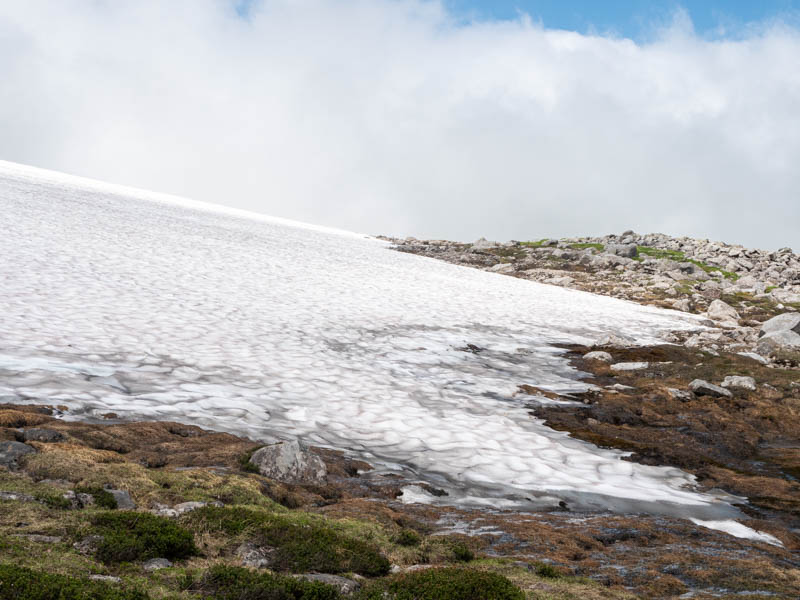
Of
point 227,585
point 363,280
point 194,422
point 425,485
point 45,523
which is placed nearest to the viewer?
point 227,585

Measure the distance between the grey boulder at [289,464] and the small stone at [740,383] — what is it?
47.2 feet

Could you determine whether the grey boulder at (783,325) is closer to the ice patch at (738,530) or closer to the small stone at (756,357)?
the small stone at (756,357)

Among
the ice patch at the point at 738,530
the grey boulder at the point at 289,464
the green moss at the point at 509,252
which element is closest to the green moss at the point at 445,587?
the grey boulder at the point at 289,464

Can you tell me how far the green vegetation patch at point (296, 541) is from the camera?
23.2 feet

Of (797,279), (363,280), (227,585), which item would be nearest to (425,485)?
(227,585)

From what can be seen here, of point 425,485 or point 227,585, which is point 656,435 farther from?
point 227,585

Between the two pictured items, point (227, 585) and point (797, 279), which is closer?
point (227, 585)

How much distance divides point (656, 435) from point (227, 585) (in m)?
12.0

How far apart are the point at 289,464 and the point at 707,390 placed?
45.0ft

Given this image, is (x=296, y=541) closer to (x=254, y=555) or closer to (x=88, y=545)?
(x=254, y=555)

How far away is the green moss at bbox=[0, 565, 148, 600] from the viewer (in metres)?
5.10

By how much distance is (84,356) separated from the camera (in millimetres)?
15117

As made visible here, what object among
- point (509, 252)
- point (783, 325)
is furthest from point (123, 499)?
point (509, 252)

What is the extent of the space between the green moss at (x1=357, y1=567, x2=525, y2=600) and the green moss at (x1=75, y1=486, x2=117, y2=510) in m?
3.57
